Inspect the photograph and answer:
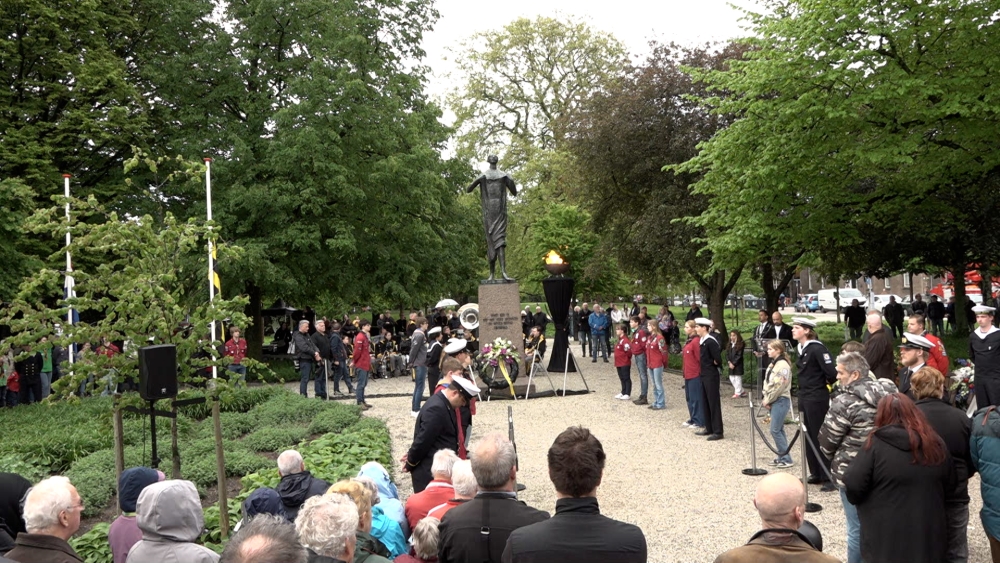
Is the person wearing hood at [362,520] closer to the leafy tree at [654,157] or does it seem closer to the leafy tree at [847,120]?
the leafy tree at [847,120]

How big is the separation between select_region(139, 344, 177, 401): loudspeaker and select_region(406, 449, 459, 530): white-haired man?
2745mm

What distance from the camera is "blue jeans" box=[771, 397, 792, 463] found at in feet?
33.3

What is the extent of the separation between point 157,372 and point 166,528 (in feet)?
10.8

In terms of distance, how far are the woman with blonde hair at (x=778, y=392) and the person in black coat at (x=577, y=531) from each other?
7.07 metres

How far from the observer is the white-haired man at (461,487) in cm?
472

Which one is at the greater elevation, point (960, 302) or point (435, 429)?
point (960, 302)

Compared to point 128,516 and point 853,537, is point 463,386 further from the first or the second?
point 853,537

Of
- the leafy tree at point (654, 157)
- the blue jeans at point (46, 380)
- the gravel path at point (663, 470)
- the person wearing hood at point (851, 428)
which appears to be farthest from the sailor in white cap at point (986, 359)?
the blue jeans at point (46, 380)

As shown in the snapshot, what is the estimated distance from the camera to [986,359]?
36.0ft

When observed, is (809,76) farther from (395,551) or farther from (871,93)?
(395,551)

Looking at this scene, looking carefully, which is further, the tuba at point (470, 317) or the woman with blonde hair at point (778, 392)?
the tuba at point (470, 317)

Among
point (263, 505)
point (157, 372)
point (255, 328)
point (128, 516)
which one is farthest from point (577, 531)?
point (255, 328)

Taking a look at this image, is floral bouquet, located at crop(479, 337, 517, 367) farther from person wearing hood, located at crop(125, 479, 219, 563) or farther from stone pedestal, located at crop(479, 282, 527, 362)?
Result: person wearing hood, located at crop(125, 479, 219, 563)

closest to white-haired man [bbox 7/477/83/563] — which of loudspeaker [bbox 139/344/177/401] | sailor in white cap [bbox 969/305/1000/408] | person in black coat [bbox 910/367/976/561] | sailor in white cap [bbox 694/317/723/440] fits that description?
loudspeaker [bbox 139/344/177/401]
